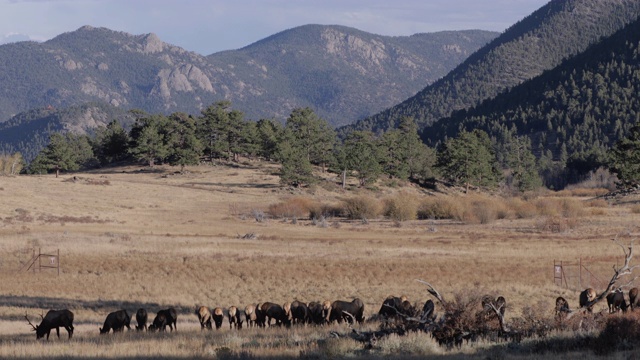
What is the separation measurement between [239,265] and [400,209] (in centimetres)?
4149

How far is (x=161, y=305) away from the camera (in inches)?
1120

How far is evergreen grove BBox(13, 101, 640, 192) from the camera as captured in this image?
366 ft

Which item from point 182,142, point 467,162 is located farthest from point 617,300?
point 182,142

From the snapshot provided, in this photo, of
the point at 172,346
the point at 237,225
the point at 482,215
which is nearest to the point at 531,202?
the point at 482,215

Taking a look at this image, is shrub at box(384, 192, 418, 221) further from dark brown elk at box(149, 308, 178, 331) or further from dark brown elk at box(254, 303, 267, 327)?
dark brown elk at box(149, 308, 178, 331)

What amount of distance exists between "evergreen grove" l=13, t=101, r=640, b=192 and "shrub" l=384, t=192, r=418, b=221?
25.7 meters

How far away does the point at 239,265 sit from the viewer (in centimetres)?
Result: 3866

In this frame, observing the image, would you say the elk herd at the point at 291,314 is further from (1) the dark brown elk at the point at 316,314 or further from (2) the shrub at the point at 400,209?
(2) the shrub at the point at 400,209

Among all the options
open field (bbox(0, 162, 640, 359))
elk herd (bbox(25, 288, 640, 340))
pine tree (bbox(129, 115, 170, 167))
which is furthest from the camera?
pine tree (bbox(129, 115, 170, 167))

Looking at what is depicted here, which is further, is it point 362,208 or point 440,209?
point 440,209

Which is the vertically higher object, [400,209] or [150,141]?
[150,141]

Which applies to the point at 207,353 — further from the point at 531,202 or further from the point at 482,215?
the point at 531,202

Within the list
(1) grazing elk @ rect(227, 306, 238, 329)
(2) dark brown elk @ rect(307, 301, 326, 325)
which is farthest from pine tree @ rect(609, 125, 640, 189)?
(1) grazing elk @ rect(227, 306, 238, 329)

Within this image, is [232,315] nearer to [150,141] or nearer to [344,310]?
[344,310]
